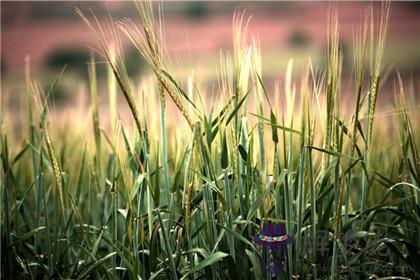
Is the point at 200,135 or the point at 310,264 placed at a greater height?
the point at 200,135

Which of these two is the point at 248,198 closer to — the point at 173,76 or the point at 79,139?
the point at 173,76

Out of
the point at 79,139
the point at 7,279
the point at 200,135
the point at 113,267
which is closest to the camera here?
the point at 200,135

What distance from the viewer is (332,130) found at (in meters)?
A: 1.30

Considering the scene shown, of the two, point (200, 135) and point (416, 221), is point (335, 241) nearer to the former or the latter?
point (416, 221)

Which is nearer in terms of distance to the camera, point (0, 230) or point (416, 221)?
point (416, 221)

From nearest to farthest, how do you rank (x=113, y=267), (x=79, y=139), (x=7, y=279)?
1. (x=113, y=267)
2. (x=7, y=279)
3. (x=79, y=139)

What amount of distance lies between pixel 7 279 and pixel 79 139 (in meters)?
0.94

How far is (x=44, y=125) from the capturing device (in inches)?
52.9

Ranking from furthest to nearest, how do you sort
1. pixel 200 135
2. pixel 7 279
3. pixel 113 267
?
pixel 7 279 → pixel 113 267 → pixel 200 135

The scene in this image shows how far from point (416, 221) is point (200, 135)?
541 millimetres

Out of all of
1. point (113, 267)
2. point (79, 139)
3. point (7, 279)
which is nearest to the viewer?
Result: point (113, 267)

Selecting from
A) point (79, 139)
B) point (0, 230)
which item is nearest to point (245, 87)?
point (0, 230)

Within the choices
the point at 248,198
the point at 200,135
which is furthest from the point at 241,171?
the point at 200,135

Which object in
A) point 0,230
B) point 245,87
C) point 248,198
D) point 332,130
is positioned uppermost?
point 245,87
